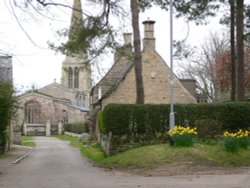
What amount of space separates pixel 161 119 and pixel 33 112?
2713 inches

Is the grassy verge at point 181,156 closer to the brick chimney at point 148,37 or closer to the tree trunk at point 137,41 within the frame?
the tree trunk at point 137,41

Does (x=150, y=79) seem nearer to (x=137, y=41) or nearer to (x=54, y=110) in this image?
(x=137, y=41)

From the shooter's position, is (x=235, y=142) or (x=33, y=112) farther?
(x=33, y=112)

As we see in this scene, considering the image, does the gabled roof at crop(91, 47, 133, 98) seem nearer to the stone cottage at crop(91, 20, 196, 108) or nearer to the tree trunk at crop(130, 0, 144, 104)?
the stone cottage at crop(91, 20, 196, 108)

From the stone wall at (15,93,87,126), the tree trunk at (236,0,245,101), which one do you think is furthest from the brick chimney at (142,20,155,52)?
the stone wall at (15,93,87,126)

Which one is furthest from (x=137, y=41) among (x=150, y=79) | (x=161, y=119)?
(x=150, y=79)

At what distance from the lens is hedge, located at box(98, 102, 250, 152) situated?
24438mm

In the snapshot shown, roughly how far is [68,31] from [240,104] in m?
10.2

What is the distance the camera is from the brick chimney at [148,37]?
3850 cm

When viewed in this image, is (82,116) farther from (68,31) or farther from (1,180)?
(1,180)

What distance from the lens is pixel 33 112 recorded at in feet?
299

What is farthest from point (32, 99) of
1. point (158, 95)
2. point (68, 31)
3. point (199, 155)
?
point (199, 155)

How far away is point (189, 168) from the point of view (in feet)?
59.0

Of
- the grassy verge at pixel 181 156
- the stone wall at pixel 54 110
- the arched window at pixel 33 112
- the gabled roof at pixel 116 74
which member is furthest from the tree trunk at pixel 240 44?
the arched window at pixel 33 112
